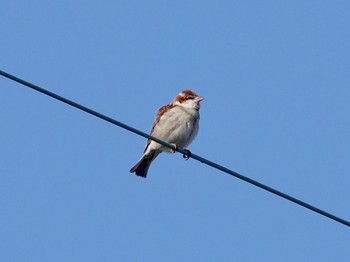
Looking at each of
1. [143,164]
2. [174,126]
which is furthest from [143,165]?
[174,126]

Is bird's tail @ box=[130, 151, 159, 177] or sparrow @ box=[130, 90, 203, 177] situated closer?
sparrow @ box=[130, 90, 203, 177]

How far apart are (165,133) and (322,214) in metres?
5.41

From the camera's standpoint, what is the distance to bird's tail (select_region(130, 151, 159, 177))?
41.8 ft

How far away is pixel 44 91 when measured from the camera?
6891 millimetres

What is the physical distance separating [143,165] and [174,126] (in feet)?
2.96

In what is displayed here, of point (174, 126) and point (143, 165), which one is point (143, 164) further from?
point (174, 126)

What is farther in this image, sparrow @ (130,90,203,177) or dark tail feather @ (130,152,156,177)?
dark tail feather @ (130,152,156,177)

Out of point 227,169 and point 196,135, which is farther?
point 196,135

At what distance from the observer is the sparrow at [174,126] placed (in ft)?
39.8

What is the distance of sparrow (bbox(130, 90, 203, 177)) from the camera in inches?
478

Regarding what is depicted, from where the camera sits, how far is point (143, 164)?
41.9 feet

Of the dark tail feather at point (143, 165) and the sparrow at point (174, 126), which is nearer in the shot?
the sparrow at point (174, 126)

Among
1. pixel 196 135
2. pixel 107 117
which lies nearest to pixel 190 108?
pixel 196 135

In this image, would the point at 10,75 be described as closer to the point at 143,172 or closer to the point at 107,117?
the point at 107,117
